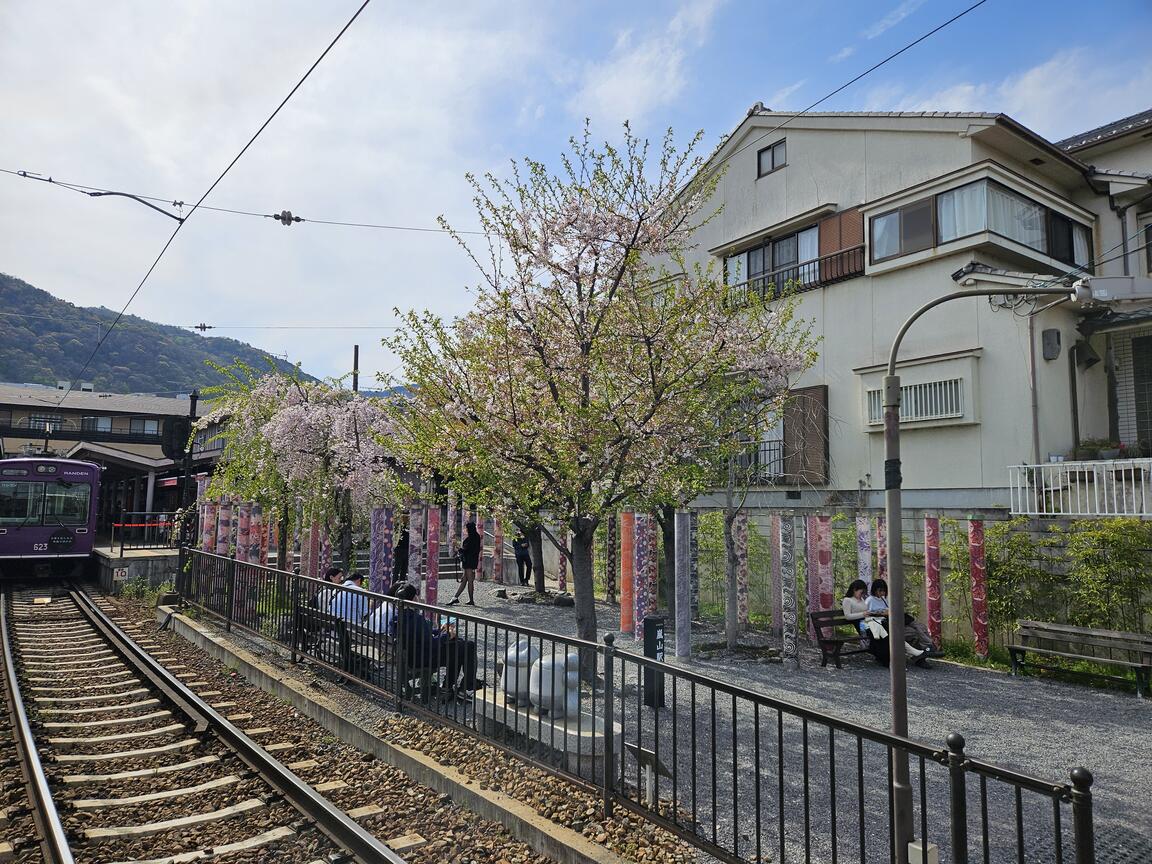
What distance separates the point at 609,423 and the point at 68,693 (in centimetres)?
745

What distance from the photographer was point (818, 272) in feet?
57.3

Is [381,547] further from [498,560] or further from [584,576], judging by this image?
[498,560]

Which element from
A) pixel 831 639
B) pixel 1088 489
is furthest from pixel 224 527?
pixel 1088 489

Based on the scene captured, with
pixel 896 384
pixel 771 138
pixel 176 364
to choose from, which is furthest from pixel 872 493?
pixel 176 364

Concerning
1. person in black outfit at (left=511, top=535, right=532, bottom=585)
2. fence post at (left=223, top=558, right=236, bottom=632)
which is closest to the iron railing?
person in black outfit at (left=511, top=535, right=532, bottom=585)

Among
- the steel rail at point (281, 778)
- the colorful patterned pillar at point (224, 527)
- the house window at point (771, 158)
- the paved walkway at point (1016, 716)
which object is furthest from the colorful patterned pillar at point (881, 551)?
the colorful patterned pillar at point (224, 527)

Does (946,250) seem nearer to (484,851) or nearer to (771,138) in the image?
(771,138)

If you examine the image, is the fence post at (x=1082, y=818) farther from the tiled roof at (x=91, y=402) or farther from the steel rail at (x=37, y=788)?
the tiled roof at (x=91, y=402)

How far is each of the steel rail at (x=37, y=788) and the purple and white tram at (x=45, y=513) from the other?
12306 mm

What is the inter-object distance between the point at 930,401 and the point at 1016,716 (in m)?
8.44

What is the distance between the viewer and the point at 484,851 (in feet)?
15.5

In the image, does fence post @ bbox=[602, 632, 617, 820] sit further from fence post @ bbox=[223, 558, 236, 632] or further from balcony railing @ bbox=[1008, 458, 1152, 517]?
balcony railing @ bbox=[1008, 458, 1152, 517]

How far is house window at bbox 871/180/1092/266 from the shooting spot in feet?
47.5

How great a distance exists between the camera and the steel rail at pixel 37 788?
15.2ft
